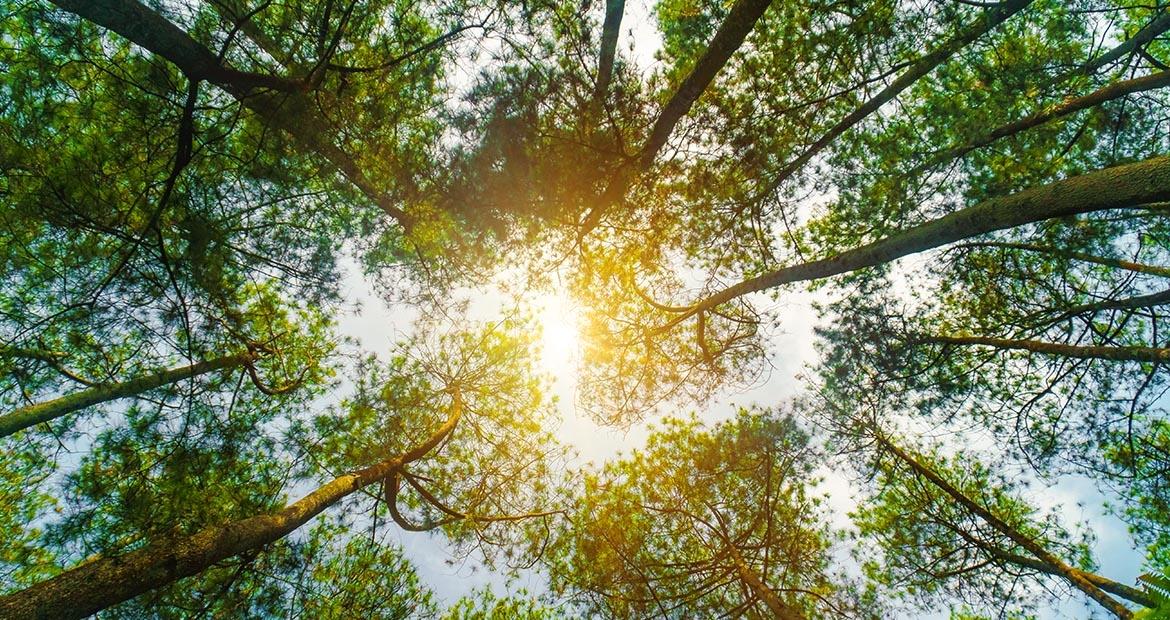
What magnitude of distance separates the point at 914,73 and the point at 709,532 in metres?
5.35

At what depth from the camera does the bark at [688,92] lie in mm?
2959

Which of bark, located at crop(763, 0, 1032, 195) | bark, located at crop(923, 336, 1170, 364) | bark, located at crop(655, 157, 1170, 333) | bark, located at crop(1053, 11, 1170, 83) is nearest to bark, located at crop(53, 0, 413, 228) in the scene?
bark, located at crop(655, 157, 1170, 333)

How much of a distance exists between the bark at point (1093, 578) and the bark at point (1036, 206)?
3644 mm

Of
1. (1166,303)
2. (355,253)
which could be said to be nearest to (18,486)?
(355,253)

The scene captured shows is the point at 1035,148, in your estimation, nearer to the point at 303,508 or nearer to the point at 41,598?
the point at 303,508

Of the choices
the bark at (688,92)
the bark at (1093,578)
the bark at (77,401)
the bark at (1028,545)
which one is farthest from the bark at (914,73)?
the bark at (77,401)

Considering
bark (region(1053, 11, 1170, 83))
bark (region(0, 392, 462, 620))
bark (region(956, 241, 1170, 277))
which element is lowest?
bark (region(0, 392, 462, 620))

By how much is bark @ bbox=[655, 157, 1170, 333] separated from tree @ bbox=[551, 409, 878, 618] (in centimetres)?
257

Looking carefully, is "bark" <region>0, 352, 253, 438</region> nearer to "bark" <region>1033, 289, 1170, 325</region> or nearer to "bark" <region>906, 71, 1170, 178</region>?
"bark" <region>906, 71, 1170, 178</region>

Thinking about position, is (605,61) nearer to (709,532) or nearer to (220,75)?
(220,75)

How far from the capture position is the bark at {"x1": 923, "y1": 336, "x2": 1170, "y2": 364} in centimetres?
357

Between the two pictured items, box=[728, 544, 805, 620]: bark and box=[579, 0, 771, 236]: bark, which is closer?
box=[579, 0, 771, 236]: bark

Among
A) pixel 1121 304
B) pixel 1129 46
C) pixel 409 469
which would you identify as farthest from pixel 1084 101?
pixel 409 469

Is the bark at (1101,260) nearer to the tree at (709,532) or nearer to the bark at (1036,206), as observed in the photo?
the bark at (1036,206)
